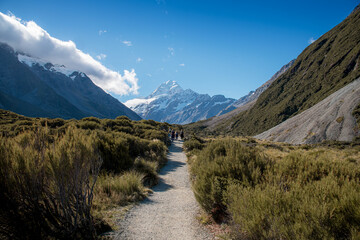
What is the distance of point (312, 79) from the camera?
286 ft

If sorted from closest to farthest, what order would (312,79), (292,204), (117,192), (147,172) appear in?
(292,204) → (117,192) → (147,172) → (312,79)

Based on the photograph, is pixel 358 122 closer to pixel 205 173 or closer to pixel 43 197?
pixel 205 173

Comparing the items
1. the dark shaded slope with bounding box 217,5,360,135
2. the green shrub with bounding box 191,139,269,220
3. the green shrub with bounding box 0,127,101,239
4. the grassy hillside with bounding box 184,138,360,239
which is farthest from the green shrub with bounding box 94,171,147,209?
the dark shaded slope with bounding box 217,5,360,135

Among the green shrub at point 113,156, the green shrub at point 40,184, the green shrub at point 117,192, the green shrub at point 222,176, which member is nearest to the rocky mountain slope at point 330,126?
the green shrub at point 222,176

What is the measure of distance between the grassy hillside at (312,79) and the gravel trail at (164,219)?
76098 millimetres

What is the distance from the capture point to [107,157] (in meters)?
7.90

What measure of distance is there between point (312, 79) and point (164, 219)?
10686cm

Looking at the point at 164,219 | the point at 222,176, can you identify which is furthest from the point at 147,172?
the point at 222,176

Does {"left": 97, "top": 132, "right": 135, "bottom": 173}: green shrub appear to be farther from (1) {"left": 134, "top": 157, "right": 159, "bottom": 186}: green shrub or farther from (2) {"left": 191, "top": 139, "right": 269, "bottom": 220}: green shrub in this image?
(2) {"left": 191, "top": 139, "right": 269, "bottom": 220}: green shrub

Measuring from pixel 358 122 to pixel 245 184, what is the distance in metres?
43.0

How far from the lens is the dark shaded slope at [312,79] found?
6894 cm

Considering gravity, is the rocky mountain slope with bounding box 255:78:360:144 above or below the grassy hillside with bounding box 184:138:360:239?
above

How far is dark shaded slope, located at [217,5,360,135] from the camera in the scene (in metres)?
68.9

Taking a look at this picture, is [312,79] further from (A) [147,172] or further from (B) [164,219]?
(B) [164,219]
